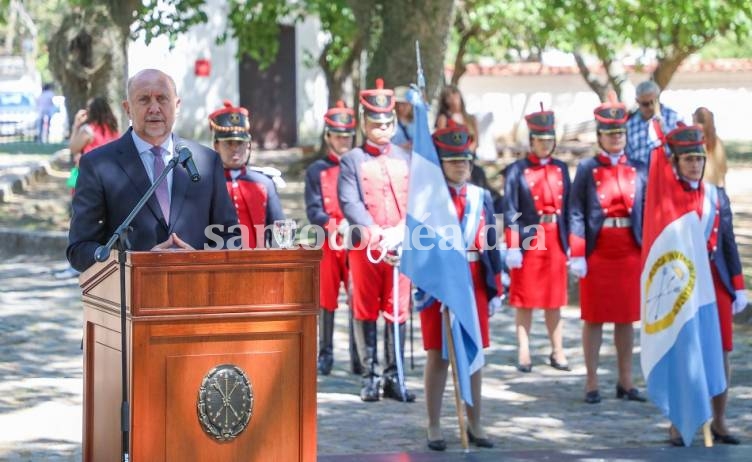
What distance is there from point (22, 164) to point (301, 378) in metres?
25.4

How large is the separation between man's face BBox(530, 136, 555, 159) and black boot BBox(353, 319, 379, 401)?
1.96 m

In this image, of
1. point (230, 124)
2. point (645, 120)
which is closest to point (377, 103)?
point (230, 124)

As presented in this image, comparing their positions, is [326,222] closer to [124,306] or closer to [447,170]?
[447,170]

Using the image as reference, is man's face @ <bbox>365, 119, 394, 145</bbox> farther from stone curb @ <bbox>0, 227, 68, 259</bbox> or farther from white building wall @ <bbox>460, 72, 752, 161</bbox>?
white building wall @ <bbox>460, 72, 752, 161</bbox>

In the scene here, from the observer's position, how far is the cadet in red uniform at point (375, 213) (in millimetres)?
9363

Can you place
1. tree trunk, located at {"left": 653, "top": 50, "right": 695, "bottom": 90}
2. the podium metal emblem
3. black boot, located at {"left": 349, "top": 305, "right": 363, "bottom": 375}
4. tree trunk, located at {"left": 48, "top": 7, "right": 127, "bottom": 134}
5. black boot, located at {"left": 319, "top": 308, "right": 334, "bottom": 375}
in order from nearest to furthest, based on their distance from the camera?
the podium metal emblem
black boot, located at {"left": 349, "top": 305, "right": 363, "bottom": 375}
black boot, located at {"left": 319, "top": 308, "right": 334, "bottom": 375}
tree trunk, located at {"left": 48, "top": 7, "right": 127, "bottom": 134}
tree trunk, located at {"left": 653, "top": 50, "right": 695, "bottom": 90}

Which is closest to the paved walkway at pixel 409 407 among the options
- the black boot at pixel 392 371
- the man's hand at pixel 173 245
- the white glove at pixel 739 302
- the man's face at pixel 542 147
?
the black boot at pixel 392 371

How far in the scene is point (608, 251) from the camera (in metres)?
9.68

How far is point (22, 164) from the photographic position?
29.6 m

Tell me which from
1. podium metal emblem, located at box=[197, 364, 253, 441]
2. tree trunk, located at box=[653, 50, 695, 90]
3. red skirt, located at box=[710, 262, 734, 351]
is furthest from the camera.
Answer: tree trunk, located at box=[653, 50, 695, 90]

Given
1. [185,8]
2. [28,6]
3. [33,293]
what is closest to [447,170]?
[33,293]

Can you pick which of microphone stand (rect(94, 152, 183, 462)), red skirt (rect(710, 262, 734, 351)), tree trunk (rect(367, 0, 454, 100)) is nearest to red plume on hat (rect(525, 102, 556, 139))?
red skirt (rect(710, 262, 734, 351))

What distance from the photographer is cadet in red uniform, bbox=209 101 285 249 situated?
970 cm

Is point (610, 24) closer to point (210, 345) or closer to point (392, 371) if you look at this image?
point (392, 371)
